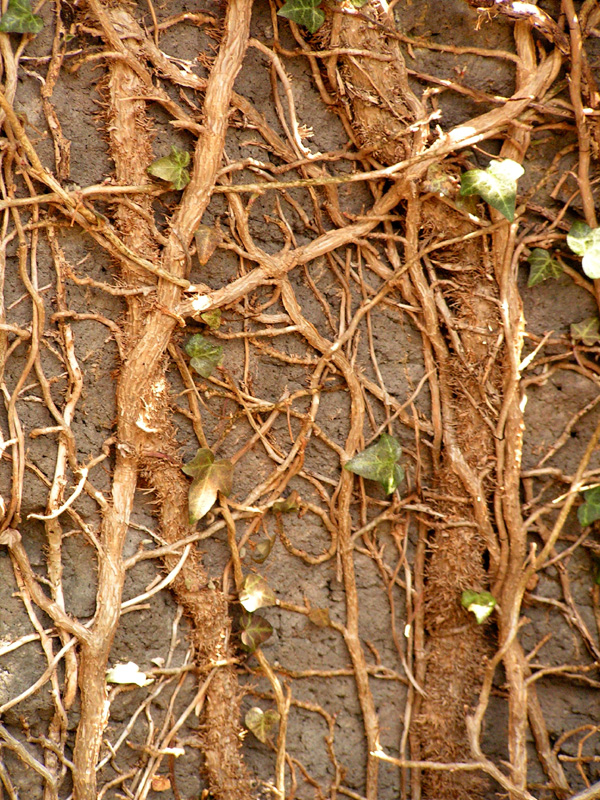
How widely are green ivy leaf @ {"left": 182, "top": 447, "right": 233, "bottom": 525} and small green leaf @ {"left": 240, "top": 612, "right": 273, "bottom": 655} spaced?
0.92 feet

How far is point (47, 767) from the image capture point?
1.48 metres

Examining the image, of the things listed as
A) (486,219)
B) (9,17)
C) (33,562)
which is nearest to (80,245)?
(9,17)

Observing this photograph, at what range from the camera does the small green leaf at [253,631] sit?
161 cm

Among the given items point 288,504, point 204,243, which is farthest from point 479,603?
point 204,243

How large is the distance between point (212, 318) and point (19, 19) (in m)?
0.77

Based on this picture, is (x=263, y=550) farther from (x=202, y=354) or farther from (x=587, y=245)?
(x=587, y=245)

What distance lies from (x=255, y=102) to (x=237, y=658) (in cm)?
139

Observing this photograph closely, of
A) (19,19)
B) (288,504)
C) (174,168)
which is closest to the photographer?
(19,19)

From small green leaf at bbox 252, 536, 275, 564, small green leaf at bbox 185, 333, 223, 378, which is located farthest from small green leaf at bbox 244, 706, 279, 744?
small green leaf at bbox 185, 333, 223, 378

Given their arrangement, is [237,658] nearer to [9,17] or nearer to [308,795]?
[308,795]

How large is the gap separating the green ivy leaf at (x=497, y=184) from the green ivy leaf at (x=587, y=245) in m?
0.19

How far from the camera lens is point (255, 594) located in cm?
162

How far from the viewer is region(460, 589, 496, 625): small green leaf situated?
1648mm

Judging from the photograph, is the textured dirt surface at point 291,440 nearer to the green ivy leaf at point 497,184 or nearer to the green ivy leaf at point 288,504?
the green ivy leaf at point 288,504
